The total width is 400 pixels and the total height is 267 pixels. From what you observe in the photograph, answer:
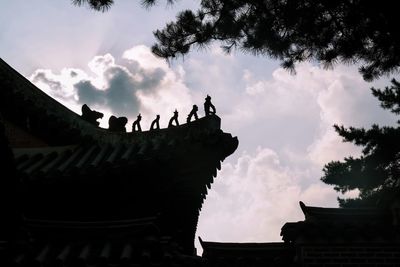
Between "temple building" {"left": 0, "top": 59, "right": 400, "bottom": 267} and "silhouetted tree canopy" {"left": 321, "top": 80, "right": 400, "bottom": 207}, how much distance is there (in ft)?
25.8

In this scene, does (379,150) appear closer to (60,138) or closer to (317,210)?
(317,210)

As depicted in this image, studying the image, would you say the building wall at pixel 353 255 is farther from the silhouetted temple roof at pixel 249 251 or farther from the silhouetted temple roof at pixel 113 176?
the silhouetted temple roof at pixel 113 176

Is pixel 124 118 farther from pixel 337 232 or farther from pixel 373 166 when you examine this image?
pixel 373 166

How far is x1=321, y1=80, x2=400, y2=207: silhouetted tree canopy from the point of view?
16422 mm

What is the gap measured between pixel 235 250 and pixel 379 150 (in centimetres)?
1003

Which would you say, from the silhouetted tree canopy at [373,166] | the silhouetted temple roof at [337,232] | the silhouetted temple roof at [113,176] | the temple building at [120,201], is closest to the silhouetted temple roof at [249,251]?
the temple building at [120,201]

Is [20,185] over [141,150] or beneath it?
beneath

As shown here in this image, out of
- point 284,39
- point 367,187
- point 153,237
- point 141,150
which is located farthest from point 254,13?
point 367,187

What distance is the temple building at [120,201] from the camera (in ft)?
19.7

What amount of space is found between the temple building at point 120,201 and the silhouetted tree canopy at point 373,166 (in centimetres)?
786

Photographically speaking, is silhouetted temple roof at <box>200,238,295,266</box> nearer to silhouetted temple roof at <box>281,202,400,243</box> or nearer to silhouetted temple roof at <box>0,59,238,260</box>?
silhouetted temple roof at <box>281,202,400,243</box>

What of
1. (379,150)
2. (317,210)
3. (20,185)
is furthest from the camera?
(379,150)

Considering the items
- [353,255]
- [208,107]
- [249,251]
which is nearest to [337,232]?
[353,255]

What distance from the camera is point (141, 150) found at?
7328 millimetres
